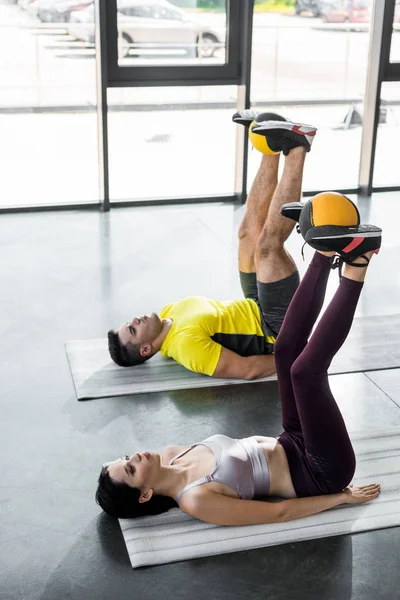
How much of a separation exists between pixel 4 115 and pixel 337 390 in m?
3.31

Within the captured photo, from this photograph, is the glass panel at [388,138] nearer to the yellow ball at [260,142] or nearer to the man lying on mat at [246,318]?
the man lying on mat at [246,318]

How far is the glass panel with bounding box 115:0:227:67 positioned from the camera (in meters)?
5.41

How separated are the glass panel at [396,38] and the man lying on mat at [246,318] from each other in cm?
287

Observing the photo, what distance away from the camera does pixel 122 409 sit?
321 centimetres

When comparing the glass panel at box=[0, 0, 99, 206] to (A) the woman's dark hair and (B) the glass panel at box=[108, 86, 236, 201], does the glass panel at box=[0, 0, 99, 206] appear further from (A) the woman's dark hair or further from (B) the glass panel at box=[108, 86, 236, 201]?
(A) the woman's dark hair

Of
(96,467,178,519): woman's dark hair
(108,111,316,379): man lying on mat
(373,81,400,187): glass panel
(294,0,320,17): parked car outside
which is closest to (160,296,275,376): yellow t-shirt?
(108,111,316,379): man lying on mat

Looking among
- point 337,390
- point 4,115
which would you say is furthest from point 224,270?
point 4,115

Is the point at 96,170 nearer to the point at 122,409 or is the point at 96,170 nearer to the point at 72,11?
the point at 72,11

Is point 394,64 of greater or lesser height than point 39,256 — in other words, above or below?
above

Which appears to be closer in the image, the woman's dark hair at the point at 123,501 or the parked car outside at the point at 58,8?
the woman's dark hair at the point at 123,501

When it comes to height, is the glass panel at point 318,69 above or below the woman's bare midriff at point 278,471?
above

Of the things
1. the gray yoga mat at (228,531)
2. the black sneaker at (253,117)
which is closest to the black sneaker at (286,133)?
the black sneaker at (253,117)

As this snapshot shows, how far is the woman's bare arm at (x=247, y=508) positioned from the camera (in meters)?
2.41

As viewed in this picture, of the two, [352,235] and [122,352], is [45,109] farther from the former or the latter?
[352,235]
